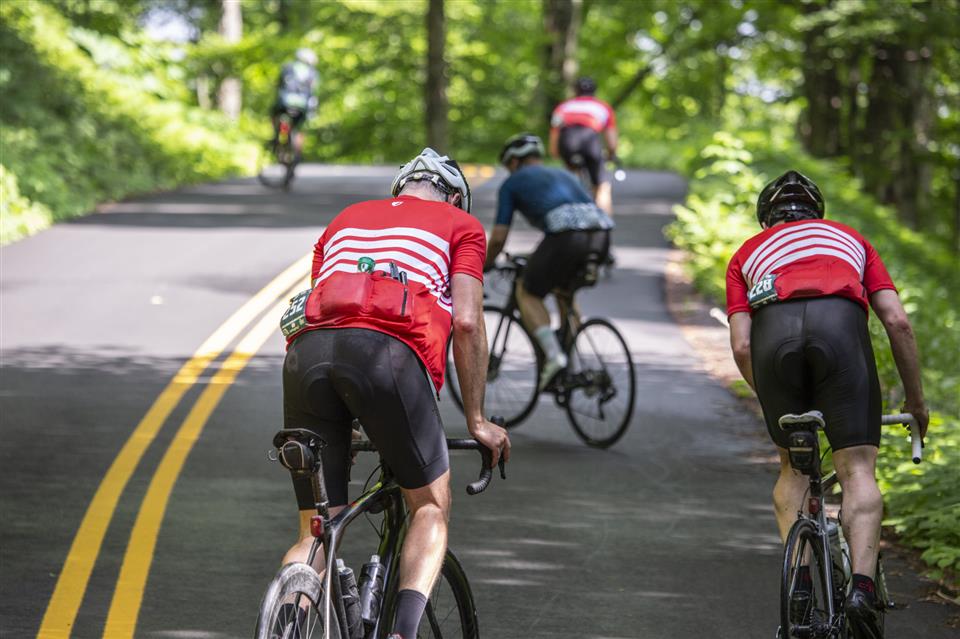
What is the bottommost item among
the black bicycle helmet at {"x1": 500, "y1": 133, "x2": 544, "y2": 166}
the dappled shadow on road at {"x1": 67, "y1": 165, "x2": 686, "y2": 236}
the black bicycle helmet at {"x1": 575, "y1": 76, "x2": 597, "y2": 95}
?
the dappled shadow on road at {"x1": 67, "y1": 165, "x2": 686, "y2": 236}

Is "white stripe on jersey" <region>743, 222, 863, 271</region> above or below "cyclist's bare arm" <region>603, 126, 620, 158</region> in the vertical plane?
above

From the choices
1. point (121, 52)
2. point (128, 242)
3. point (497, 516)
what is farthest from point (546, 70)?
point (497, 516)

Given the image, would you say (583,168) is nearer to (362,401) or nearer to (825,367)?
(825,367)

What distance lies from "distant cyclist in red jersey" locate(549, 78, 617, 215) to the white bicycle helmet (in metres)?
13.0

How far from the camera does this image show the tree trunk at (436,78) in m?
31.2

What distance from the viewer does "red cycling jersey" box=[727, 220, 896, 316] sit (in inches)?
242

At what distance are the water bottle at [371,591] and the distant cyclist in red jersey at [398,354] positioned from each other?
9 cm

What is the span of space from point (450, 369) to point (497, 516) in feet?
10.1

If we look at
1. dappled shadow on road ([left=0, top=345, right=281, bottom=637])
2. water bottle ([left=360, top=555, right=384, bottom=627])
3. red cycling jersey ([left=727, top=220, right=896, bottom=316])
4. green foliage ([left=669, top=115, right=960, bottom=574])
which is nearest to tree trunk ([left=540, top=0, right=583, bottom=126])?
green foliage ([left=669, top=115, right=960, bottom=574])

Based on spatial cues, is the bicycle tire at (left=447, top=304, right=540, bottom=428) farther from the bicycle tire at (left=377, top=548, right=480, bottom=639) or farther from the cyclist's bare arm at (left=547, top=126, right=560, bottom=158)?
the cyclist's bare arm at (left=547, top=126, right=560, bottom=158)

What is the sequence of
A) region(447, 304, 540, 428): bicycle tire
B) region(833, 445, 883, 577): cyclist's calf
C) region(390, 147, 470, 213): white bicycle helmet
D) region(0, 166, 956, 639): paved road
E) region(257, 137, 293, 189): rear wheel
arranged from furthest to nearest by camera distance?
region(257, 137, 293, 189): rear wheel → region(447, 304, 540, 428): bicycle tire → region(0, 166, 956, 639): paved road → region(833, 445, 883, 577): cyclist's calf → region(390, 147, 470, 213): white bicycle helmet

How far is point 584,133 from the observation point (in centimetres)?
1858

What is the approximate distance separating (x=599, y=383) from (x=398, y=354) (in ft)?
19.7

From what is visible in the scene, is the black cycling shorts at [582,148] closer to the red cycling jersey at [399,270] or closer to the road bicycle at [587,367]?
the road bicycle at [587,367]
